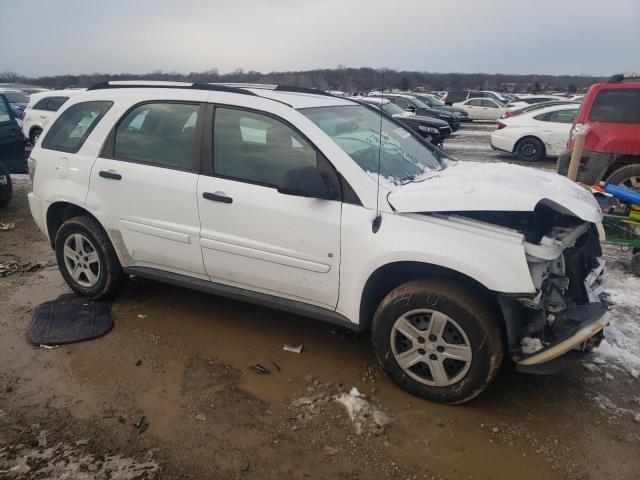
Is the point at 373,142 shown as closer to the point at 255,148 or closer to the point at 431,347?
the point at 255,148

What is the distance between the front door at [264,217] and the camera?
3.13 meters

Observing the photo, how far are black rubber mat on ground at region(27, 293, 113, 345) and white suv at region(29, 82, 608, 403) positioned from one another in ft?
0.63

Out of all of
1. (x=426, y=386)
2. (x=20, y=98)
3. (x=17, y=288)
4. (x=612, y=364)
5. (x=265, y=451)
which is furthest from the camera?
(x=20, y=98)

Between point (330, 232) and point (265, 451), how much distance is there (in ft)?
4.36

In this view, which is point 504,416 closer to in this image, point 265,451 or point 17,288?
point 265,451

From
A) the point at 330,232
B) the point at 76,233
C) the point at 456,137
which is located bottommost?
the point at 456,137

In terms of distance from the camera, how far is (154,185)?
367 centimetres

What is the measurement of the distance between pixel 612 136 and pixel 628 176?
0.69m

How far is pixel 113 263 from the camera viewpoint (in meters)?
4.13

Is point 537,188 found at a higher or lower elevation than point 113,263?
higher

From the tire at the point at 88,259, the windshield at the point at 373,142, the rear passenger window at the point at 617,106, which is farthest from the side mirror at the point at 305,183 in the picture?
the rear passenger window at the point at 617,106

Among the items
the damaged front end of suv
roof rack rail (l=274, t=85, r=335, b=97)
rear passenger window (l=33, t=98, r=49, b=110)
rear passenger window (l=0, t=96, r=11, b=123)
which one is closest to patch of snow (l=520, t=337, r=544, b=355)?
the damaged front end of suv

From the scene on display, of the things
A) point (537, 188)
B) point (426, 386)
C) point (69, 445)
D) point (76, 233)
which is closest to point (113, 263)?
point (76, 233)

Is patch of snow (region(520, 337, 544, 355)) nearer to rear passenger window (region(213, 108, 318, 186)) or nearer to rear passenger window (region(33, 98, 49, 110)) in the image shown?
rear passenger window (region(213, 108, 318, 186))
